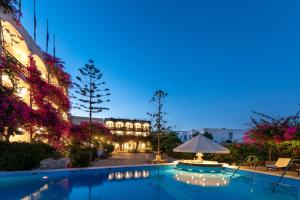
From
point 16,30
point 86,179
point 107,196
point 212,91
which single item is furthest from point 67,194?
point 212,91

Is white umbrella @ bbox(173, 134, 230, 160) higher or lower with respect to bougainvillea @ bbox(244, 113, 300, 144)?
lower

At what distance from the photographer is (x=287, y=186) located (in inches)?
371

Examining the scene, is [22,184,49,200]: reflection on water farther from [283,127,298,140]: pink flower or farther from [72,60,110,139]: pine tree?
[283,127,298,140]: pink flower

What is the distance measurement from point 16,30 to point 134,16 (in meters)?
12.5

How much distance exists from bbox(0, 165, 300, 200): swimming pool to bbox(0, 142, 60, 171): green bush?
85cm

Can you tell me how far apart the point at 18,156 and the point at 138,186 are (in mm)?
4978

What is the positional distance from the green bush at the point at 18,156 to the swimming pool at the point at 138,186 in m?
0.85

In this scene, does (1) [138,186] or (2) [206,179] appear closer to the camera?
(1) [138,186]

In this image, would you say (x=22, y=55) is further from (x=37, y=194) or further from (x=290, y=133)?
(x=290, y=133)

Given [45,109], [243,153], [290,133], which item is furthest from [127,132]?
[290,133]

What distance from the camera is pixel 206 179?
39.0 ft

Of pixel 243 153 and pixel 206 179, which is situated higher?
pixel 243 153

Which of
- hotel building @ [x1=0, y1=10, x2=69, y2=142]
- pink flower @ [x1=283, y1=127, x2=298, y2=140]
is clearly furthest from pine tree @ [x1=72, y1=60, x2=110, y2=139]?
pink flower @ [x1=283, y1=127, x2=298, y2=140]

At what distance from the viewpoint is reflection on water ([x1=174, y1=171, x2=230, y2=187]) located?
10.8m
